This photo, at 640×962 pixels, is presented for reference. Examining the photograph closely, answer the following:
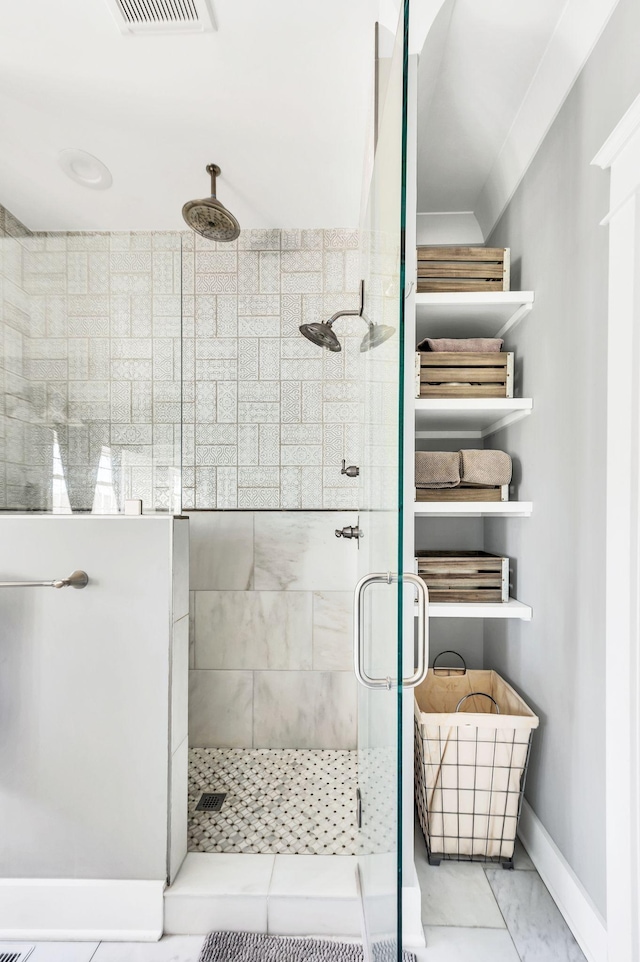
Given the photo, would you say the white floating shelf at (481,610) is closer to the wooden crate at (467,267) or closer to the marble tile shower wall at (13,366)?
the wooden crate at (467,267)

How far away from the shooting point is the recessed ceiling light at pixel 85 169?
81.3 inches

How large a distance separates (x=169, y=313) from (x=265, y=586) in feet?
4.19

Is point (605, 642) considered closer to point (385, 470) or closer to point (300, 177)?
point (385, 470)

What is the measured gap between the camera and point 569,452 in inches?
59.6

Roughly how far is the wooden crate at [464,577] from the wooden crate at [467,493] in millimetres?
198

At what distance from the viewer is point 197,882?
1522 mm

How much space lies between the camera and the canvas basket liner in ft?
5.40

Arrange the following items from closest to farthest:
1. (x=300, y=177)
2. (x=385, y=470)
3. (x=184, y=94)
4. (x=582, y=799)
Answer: (x=385, y=470) < (x=582, y=799) < (x=184, y=94) < (x=300, y=177)

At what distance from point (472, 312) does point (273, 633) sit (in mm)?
1551

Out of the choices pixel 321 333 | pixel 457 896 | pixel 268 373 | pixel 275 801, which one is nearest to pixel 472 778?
pixel 457 896

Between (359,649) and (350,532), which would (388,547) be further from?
(350,532)

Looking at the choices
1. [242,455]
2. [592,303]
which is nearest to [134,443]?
[242,455]

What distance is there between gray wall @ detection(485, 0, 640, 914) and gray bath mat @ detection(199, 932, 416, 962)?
0.62m

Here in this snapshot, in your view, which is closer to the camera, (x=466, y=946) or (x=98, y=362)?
(x=466, y=946)
